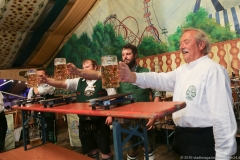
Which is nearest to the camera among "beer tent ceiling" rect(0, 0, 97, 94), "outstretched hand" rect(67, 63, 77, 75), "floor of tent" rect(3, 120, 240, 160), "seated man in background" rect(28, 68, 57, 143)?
"outstretched hand" rect(67, 63, 77, 75)

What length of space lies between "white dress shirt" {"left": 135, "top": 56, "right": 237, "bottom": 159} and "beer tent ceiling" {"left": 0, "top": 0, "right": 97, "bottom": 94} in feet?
14.7

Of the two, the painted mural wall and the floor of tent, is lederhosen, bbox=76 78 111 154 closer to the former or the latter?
the floor of tent

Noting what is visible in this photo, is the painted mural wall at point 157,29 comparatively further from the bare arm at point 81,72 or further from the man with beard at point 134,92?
the bare arm at point 81,72

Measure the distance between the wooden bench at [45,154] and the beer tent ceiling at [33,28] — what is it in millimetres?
3726

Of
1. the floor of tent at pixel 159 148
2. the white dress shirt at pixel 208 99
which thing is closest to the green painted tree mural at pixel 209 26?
the floor of tent at pixel 159 148

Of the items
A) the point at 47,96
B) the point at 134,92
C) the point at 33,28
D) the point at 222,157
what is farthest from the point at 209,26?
the point at 33,28

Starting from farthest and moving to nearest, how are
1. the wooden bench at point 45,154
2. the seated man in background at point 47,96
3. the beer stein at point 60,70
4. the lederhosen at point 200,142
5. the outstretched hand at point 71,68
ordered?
the seated man in background at point 47,96
the wooden bench at point 45,154
the beer stein at point 60,70
the outstretched hand at point 71,68
the lederhosen at point 200,142

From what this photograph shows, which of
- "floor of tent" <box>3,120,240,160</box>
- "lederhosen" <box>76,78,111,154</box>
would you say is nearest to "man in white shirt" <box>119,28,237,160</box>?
"lederhosen" <box>76,78,111,154</box>

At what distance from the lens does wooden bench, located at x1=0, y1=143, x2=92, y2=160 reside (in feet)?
6.04

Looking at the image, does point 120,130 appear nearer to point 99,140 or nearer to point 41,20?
point 99,140

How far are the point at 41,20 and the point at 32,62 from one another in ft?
8.17

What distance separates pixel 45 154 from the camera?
78.2 inches

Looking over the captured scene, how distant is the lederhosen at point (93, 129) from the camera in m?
2.17

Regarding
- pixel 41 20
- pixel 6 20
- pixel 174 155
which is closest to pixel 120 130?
pixel 174 155
